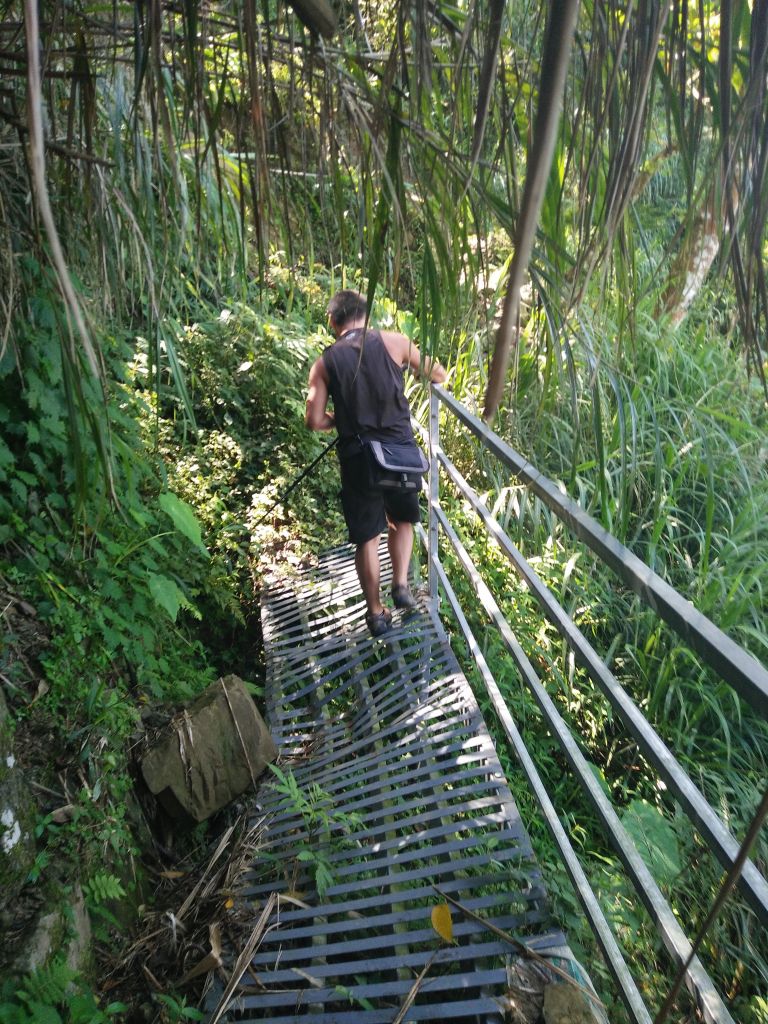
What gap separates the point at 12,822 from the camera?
1.84m

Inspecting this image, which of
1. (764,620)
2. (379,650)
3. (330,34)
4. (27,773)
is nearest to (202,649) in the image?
(379,650)

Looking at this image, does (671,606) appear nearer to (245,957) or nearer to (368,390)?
(245,957)

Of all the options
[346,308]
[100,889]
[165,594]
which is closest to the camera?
[100,889]

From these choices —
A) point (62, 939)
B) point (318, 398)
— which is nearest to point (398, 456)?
point (318, 398)

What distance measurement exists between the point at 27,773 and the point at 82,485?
134 centimetres

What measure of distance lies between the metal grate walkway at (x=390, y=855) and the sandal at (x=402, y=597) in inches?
4.9

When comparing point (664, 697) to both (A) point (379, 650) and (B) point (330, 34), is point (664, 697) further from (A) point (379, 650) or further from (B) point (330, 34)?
(B) point (330, 34)

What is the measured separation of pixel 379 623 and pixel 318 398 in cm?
102

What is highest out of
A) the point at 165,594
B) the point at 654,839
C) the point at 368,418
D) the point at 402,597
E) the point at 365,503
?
the point at 368,418

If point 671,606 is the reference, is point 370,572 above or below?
below

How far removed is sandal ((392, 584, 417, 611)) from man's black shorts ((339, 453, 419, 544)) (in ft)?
0.87

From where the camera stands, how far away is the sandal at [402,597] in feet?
10.6

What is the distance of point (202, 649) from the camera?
11.3 ft

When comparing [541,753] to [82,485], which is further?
[541,753]
